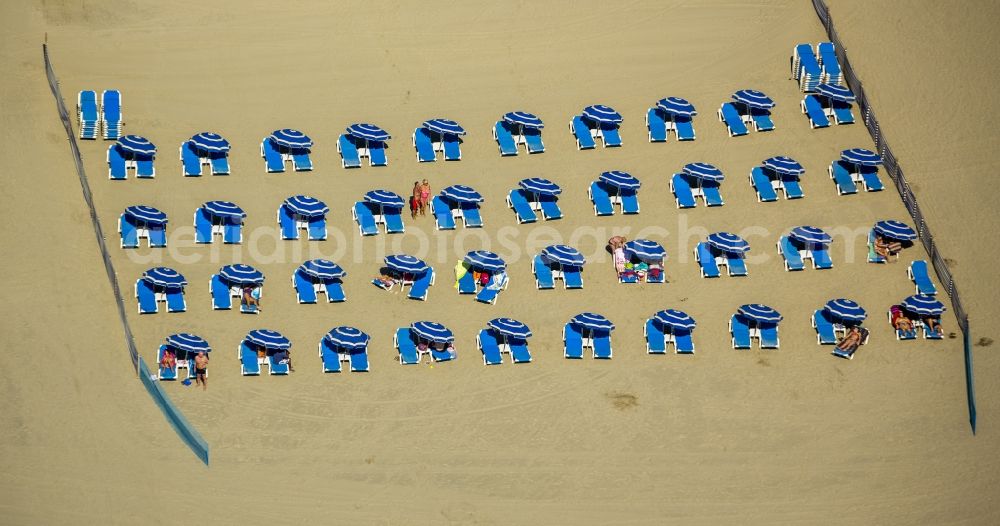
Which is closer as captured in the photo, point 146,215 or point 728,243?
point 728,243

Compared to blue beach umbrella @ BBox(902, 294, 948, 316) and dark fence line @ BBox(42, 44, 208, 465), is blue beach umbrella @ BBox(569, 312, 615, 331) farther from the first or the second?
dark fence line @ BBox(42, 44, 208, 465)

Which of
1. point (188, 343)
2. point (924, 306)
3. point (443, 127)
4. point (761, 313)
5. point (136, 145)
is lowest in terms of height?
point (924, 306)

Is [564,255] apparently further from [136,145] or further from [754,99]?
[136,145]

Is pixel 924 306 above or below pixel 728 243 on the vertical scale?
below

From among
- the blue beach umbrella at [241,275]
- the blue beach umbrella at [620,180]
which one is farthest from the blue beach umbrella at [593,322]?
the blue beach umbrella at [241,275]

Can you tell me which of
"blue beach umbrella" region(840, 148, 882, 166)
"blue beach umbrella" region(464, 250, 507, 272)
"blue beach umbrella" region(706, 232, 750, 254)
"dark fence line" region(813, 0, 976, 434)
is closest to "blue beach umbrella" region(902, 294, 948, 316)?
"dark fence line" region(813, 0, 976, 434)

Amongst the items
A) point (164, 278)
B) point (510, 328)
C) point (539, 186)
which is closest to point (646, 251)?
point (539, 186)
